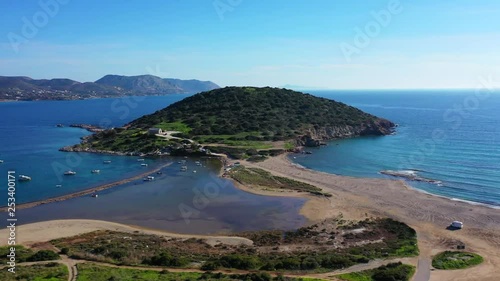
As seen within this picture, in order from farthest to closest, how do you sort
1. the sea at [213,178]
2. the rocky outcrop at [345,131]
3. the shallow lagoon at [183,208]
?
the rocky outcrop at [345,131] < the sea at [213,178] < the shallow lagoon at [183,208]

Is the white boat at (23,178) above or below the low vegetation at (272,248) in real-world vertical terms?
below

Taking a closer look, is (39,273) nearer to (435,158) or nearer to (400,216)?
(400,216)

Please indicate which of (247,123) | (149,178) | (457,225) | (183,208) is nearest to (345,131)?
(247,123)

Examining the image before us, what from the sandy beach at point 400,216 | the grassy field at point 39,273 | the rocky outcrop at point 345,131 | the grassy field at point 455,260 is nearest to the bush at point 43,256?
the grassy field at point 39,273

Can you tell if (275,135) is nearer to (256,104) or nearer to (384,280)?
(256,104)

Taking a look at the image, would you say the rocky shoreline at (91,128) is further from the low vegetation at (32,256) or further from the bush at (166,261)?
the bush at (166,261)

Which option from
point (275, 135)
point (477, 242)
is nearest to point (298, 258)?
point (477, 242)
